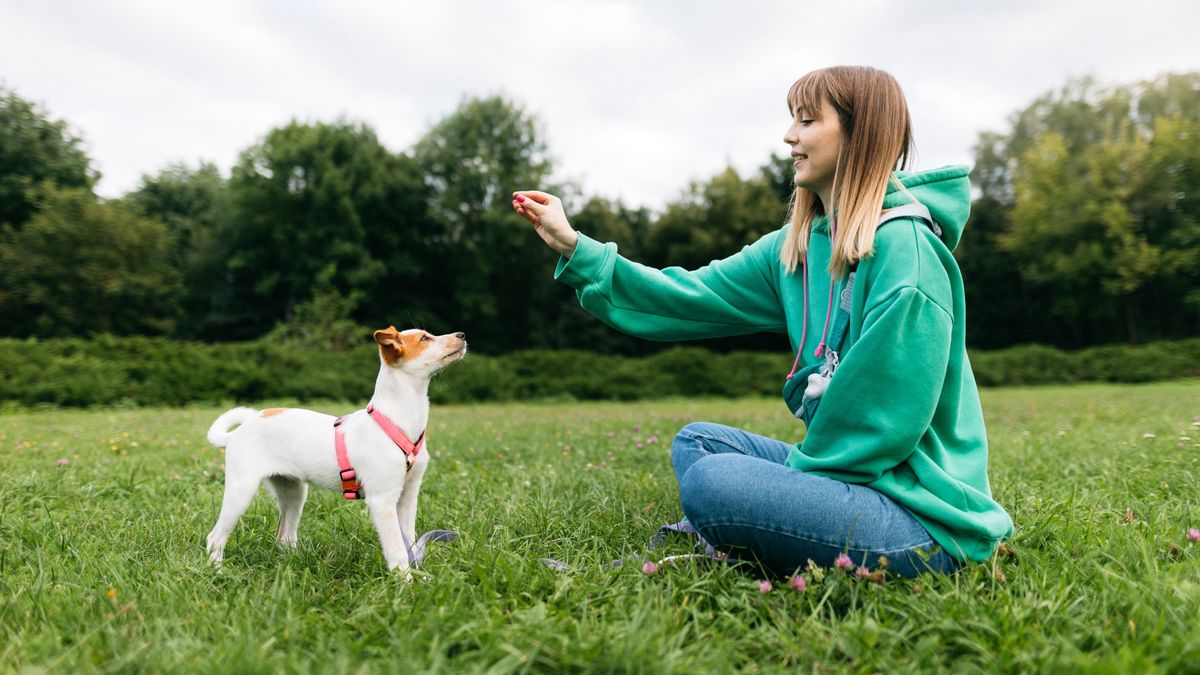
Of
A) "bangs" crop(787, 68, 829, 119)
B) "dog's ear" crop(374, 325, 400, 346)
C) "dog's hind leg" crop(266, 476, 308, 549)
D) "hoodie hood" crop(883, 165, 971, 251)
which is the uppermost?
"bangs" crop(787, 68, 829, 119)

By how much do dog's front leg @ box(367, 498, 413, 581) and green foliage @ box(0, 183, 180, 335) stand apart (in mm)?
28025

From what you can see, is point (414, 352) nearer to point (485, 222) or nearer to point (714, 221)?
point (485, 222)

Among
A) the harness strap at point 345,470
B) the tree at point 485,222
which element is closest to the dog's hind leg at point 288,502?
the harness strap at point 345,470

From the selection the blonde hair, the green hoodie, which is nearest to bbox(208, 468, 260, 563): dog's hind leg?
the green hoodie

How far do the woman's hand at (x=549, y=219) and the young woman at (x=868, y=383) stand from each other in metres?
0.91

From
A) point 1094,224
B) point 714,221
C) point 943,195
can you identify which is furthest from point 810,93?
point 1094,224

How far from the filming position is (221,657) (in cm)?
172

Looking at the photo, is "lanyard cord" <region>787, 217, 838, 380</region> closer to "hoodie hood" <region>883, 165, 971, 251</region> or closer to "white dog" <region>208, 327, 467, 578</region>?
"hoodie hood" <region>883, 165, 971, 251</region>

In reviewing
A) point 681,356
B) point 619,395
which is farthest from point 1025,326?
point 619,395

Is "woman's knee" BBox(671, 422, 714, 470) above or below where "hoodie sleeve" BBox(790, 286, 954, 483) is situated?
below

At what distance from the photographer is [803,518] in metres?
2.17

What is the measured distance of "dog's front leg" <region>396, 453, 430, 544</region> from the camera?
2.85 m

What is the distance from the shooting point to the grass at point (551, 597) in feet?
5.81

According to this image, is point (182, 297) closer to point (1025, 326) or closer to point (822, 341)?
point (822, 341)
